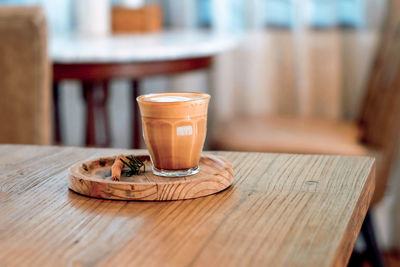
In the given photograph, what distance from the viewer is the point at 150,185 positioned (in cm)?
59

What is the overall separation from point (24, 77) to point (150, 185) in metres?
0.98

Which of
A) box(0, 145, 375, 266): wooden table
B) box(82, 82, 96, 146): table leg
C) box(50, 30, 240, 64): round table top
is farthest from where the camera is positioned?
box(82, 82, 96, 146): table leg

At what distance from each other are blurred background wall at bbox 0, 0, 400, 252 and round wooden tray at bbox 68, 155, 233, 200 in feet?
5.25

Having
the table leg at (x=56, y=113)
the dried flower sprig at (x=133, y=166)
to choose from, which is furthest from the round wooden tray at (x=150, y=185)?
the table leg at (x=56, y=113)

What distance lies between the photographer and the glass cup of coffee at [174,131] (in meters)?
0.62

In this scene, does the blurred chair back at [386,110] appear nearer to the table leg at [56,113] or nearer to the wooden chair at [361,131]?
the wooden chair at [361,131]

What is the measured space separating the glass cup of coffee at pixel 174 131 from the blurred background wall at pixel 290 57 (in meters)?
1.59

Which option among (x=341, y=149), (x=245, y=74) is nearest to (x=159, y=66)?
(x=341, y=149)

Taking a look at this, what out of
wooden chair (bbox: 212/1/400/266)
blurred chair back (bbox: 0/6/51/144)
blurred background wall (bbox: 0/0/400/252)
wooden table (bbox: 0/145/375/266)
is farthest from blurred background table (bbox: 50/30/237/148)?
wooden table (bbox: 0/145/375/266)

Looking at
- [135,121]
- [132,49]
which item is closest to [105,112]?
[135,121]

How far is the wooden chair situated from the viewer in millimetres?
1628

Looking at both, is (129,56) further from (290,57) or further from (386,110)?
(290,57)

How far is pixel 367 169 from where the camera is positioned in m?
0.70

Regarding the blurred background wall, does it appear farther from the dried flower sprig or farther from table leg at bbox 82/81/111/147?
the dried flower sprig
